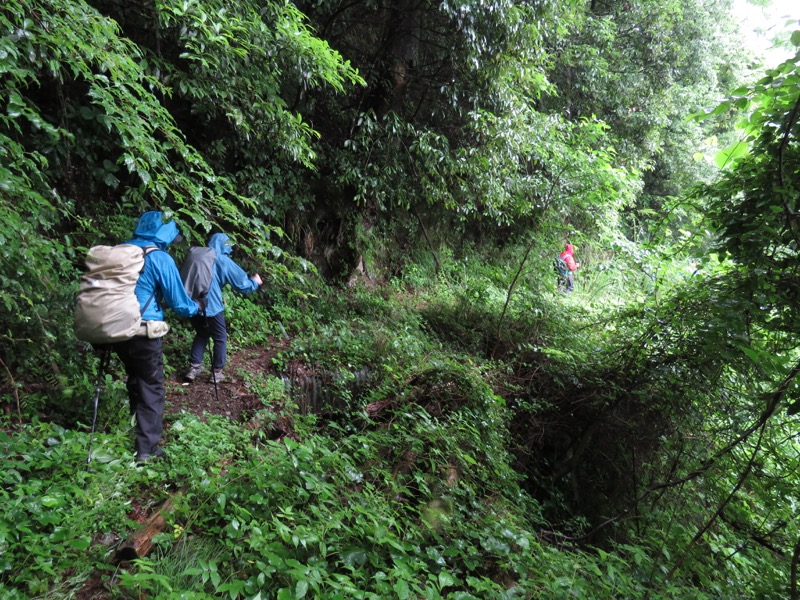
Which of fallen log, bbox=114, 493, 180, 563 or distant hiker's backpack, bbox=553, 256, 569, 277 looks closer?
fallen log, bbox=114, 493, 180, 563

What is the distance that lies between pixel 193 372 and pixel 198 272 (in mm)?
1145

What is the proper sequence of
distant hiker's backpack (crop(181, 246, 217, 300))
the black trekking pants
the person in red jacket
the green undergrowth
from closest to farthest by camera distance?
the green undergrowth
the black trekking pants
distant hiker's backpack (crop(181, 246, 217, 300))
the person in red jacket

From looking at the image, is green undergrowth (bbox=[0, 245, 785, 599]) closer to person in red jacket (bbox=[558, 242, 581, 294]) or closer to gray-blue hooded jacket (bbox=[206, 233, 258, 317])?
gray-blue hooded jacket (bbox=[206, 233, 258, 317])

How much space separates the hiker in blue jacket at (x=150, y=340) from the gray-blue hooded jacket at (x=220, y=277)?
113 centimetres

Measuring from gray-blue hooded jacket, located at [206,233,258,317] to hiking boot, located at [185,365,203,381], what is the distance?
654 mm

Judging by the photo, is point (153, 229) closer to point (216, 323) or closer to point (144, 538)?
point (216, 323)

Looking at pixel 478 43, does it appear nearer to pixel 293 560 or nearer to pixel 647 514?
pixel 647 514

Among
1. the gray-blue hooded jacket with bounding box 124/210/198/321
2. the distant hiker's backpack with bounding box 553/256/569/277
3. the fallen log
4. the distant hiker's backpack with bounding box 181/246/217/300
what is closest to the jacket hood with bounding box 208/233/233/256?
the distant hiker's backpack with bounding box 181/246/217/300

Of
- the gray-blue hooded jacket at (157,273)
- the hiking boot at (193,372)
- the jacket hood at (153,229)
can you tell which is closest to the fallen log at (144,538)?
the gray-blue hooded jacket at (157,273)

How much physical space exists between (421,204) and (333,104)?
10.4 ft

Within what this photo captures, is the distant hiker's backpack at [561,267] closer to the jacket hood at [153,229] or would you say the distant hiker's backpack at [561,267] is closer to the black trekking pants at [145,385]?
the jacket hood at [153,229]

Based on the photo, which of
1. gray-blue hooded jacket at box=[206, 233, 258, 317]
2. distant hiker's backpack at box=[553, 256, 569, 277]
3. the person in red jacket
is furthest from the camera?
the person in red jacket

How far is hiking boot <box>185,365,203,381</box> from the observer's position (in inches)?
197

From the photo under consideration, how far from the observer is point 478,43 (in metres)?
7.07
